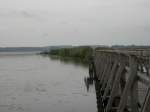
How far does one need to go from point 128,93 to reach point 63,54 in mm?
114613

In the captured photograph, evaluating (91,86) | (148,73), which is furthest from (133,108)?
(91,86)

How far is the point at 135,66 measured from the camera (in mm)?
7590

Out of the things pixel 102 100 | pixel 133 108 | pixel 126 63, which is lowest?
pixel 102 100

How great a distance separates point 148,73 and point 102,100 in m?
8.11

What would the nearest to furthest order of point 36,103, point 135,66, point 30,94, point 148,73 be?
1. point 148,73
2. point 135,66
3. point 36,103
4. point 30,94

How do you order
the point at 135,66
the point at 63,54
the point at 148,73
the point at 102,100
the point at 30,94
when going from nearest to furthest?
the point at 148,73 → the point at 135,66 → the point at 102,100 → the point at 30,94 → the point at 63,54

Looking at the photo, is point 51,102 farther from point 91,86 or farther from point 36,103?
point 91,86

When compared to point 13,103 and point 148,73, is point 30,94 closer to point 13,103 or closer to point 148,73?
point 13,103

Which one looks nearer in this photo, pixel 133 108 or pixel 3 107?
pixel 133 108

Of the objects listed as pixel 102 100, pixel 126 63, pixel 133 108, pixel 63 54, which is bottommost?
pixel 63 54

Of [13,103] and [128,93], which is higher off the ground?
[128,93]

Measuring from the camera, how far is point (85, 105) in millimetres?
20312

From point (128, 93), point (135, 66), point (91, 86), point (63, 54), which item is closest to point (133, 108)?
point (128, 93)

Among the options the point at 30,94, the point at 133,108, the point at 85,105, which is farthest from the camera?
the point at 30,94
